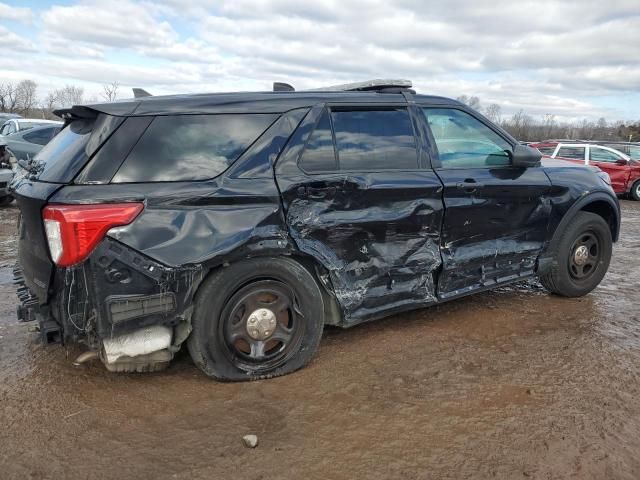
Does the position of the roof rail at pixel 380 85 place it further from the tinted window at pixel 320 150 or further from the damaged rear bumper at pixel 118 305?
the damaged rear bumper at pixel 118 305

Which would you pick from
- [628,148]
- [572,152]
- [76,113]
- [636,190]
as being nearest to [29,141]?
[76,113]

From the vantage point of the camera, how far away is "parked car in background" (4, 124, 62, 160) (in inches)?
434

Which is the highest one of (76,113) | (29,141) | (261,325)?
(76,113)

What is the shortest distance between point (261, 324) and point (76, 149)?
149 centimetres

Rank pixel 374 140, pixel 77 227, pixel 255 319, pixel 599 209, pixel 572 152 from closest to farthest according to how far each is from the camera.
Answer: pixel 77 227, pixel 255 319, pixel 374 140, pixel 599 209, pixel 572 152

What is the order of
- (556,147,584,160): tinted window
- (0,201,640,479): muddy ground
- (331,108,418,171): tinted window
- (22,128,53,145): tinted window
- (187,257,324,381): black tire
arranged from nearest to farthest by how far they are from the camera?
1. (0,201,640,479): muddy ground
2. (187,257,324,381): black tire
3. (331,108,418,171): tinted window
4. (22,128,53,145): tinted window
5. (556,147,584,160): tinted window

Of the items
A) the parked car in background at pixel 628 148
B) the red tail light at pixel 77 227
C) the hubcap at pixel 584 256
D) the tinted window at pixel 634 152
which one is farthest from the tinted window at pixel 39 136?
the tinted window at pixel 634 152

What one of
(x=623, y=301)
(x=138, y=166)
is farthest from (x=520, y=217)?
(x=138, y=166)

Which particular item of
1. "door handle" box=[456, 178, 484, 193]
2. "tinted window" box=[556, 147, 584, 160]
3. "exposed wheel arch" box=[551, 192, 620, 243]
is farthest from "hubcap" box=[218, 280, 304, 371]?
"tinted window" box=[556, 147, 584, 160]

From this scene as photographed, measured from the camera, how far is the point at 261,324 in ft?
10.3

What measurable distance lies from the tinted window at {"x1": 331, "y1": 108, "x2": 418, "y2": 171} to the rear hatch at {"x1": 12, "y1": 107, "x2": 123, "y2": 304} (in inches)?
56.4

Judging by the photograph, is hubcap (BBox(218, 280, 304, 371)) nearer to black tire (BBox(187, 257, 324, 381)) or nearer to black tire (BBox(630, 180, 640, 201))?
black tire (BBox(187, 257, 324, 381))

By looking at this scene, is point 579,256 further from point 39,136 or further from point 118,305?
point 39,136

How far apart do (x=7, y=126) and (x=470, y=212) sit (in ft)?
46.0
